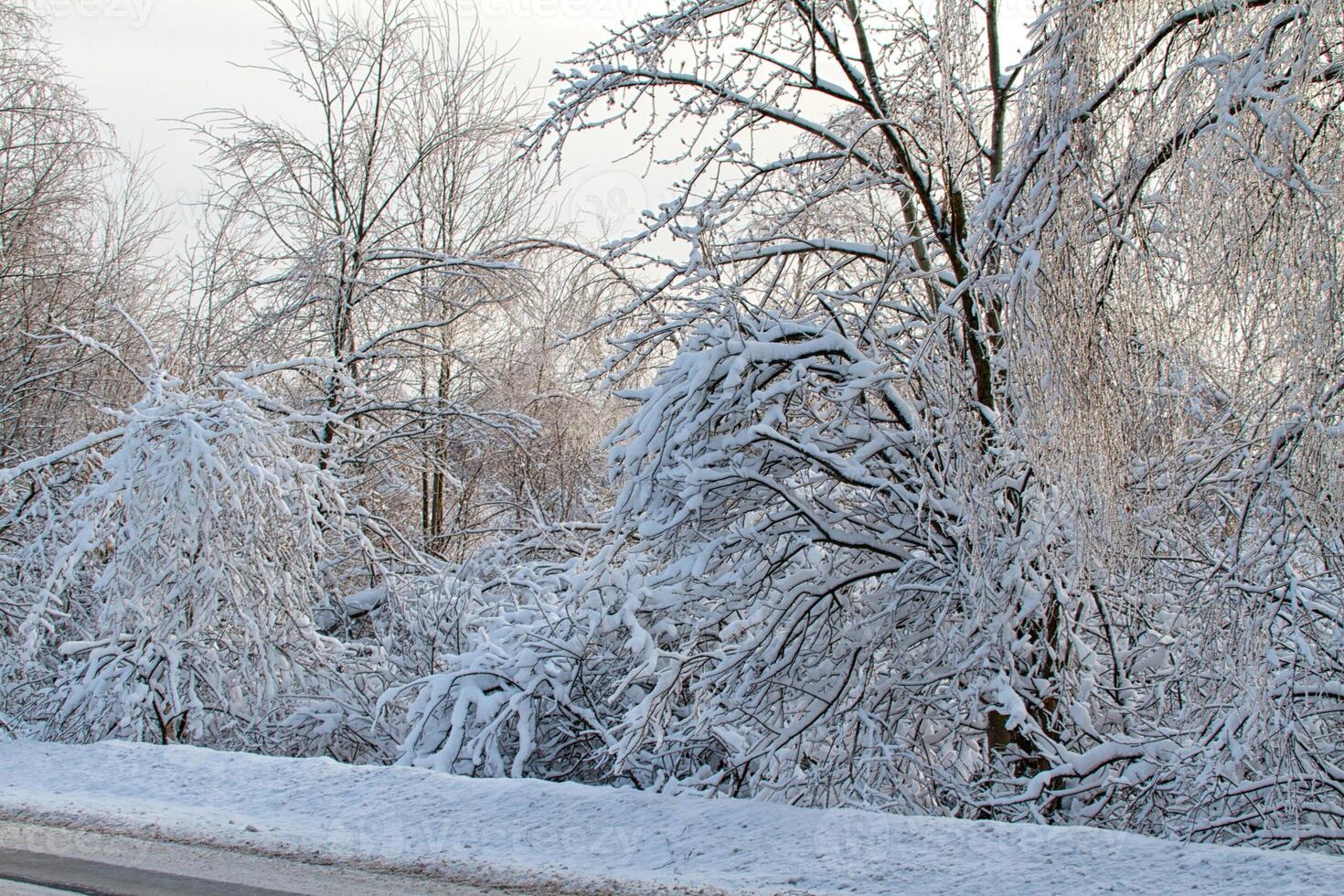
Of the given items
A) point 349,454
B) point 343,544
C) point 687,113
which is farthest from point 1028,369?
point 349,454

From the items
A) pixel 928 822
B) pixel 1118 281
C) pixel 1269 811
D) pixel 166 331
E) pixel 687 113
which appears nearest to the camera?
pixel 928 822

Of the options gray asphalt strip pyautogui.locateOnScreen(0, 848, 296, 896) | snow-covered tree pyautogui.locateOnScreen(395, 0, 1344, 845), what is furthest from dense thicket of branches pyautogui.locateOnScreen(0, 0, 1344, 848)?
gray asphalt strip pyautogui.locateOnScreen(0, 848, 296, 896)

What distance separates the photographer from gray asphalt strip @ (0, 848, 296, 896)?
4.08 metres

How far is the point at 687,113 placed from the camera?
25.4 ft

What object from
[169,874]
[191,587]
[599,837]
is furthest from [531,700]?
[169,874]

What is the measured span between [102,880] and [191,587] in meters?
5.49

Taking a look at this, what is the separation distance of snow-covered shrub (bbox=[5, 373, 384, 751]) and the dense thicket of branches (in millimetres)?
38

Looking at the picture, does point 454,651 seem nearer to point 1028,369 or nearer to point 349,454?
point 349,454

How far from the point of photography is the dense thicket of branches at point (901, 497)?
536 centimetres

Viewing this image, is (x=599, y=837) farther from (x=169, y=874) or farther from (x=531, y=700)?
(x=531, y=700)

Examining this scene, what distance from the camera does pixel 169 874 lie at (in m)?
4.28

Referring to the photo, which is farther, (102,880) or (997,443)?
(997,443)

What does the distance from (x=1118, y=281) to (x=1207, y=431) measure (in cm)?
145

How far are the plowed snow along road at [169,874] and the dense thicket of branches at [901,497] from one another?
2779 mm
